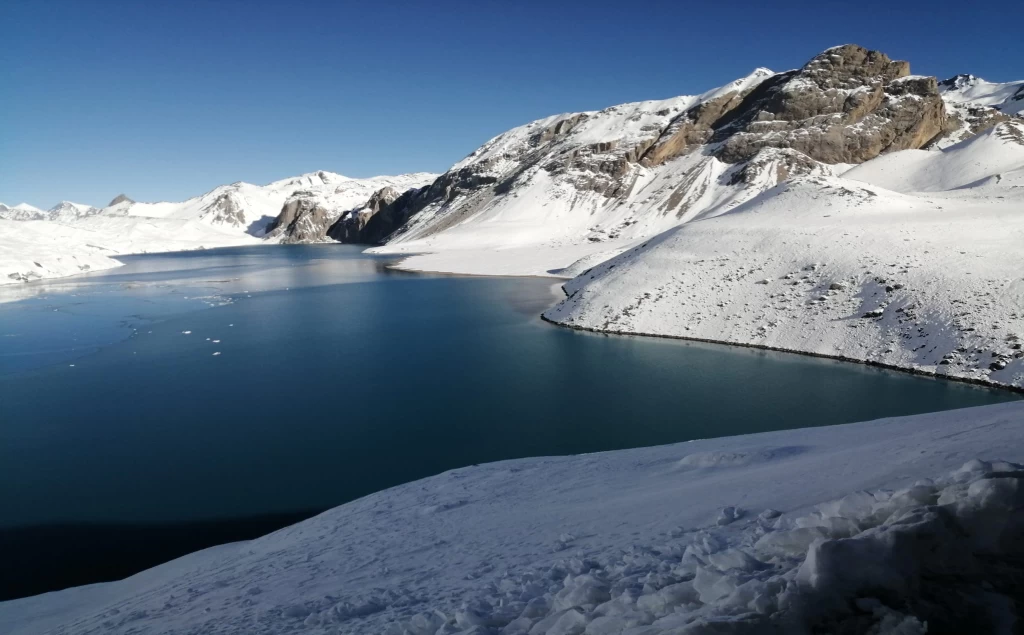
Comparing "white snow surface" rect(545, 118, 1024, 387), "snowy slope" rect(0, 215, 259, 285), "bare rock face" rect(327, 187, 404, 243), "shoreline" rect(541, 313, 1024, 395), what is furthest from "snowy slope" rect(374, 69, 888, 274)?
"snowy slope" rect(0, 215, 259, 285)

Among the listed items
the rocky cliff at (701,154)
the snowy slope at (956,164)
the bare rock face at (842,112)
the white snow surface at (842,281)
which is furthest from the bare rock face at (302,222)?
the white snow surface at (842,281)

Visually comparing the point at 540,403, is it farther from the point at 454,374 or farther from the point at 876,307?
the point at 876,307

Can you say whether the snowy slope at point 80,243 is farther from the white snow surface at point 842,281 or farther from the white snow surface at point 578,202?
the white snow surface at point 842,281

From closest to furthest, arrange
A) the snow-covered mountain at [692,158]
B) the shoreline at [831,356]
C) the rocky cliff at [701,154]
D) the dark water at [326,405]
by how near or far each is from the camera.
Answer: the dark water at [326,405]
the shoreline at [831,356]
the snow-covered mountain at [692,158]
the rocky cliff at [701,154]

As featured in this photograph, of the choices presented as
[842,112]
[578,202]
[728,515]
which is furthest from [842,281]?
[842,112]

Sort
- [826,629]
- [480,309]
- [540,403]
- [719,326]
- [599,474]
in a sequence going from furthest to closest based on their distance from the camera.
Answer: [480,309]
[719,326]
[540,403]
[599,474]
[826,629]

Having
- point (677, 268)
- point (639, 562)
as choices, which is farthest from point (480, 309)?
point (639, 562)
